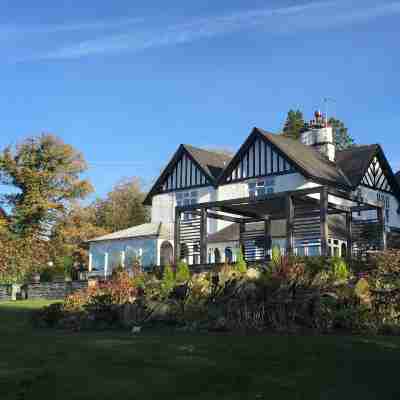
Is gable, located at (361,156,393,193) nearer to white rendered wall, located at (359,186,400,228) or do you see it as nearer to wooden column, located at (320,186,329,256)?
white rendered wall, located at (359,186,400,228)

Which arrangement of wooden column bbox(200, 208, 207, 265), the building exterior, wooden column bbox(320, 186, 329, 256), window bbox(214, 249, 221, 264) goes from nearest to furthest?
wooden column bbox(320, 186, 329, 256) → wooden column bbox(200, 208, 207, 265) → the building exterior → window bbox(214, 249, 221, 264)

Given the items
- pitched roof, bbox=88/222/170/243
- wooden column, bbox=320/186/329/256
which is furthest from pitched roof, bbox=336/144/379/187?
wooden column, bbox=320/186/329/256

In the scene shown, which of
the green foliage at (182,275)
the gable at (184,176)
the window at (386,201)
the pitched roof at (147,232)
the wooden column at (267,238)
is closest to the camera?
the green foliage at (182,275)

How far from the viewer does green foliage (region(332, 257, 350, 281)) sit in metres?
12.5

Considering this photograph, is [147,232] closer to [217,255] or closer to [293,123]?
[217,255]

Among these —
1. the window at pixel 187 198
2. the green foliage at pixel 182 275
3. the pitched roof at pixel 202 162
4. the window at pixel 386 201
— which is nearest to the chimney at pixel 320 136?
the window at pixel 386 201

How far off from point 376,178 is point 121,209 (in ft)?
92.3

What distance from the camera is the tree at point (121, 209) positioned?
56500 millimetres

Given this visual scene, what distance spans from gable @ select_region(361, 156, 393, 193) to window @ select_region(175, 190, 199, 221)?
10.9 metres

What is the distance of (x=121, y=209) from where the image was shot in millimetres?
57250

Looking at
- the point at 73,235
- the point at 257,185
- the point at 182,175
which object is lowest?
the point at 73,235

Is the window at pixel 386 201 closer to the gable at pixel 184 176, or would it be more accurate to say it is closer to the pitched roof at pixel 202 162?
the pitched roof at pixel 202 162

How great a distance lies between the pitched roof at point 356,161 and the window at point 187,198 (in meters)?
9.79

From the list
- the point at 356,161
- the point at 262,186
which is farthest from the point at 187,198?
the point at 356,161
